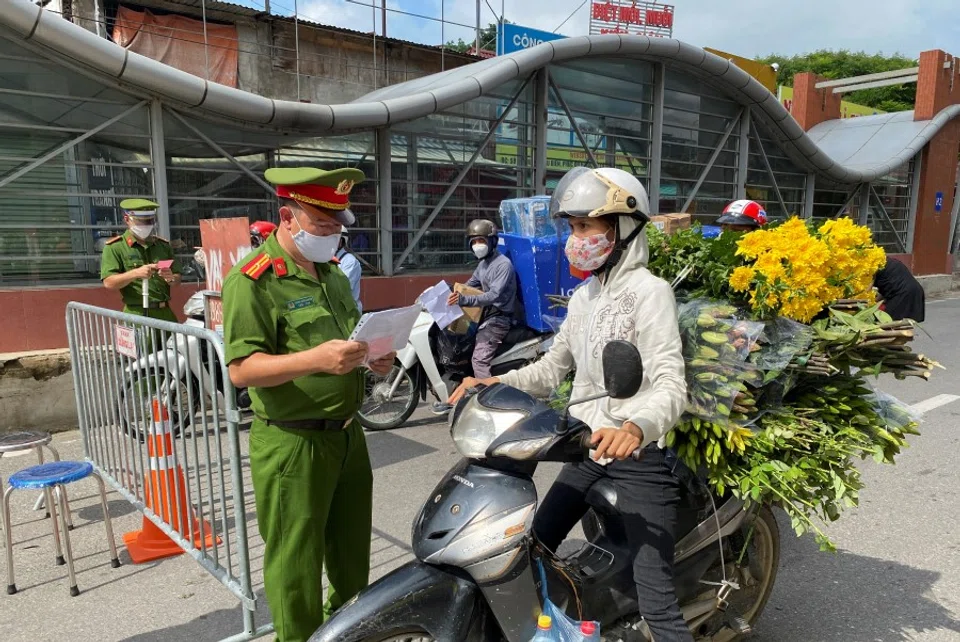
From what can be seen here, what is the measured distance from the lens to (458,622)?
1874mm

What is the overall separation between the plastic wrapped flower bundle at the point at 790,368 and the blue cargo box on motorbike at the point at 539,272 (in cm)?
332

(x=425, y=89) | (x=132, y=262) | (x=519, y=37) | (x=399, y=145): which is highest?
(x=519, y=37)

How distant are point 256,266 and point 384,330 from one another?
0.49m

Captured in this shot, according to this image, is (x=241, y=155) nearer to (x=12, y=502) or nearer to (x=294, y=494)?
(x=12, y=502)

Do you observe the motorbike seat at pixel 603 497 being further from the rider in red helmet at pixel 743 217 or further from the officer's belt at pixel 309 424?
the rider in red helmet at pixel 743 217

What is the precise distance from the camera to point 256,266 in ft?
7.32

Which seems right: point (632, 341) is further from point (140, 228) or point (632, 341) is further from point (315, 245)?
point (140, 228)

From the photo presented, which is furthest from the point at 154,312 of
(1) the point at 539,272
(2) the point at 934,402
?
(2) the point at 934,402

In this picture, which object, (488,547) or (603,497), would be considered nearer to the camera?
(488,547)

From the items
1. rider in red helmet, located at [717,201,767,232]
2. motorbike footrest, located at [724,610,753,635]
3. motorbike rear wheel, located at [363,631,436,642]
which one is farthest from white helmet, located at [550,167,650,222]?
rider in red helmet, located at [717,201,767,232]

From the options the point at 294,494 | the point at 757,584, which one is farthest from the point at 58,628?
the point at 757,584

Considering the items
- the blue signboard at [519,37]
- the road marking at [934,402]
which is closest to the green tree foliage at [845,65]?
the blue signboard at [519,37]

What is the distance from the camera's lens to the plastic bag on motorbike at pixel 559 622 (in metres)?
1.98

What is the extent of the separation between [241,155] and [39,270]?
106 inches
